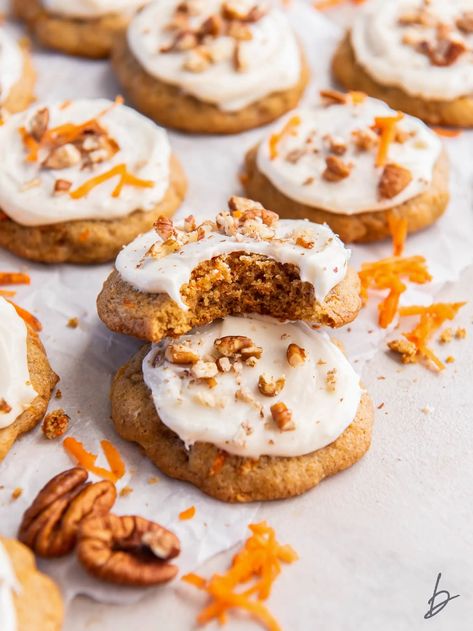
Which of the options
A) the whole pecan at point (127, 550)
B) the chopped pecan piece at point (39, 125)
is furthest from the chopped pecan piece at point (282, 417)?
the chopped pecan piece at point (39, 125)

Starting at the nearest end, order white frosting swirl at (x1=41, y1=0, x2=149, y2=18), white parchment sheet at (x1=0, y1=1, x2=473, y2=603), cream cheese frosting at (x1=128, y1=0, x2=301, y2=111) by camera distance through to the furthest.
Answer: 1. white parchment sheet at (x1=0, y1=1, x2=473, y2=603)
2. cream cheese frosting at (x1=128, y1=0, x2=301, y2=111)
3. white frosting swirl at (x1=41, y1=0, x2=149, y2=18)

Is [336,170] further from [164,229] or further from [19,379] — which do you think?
[19,379]

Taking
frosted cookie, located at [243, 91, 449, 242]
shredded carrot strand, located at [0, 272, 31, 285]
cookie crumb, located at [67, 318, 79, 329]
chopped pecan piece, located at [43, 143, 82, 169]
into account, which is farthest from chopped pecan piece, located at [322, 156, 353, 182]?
shredded carrot strand, located at [0, 272, 31, 285]

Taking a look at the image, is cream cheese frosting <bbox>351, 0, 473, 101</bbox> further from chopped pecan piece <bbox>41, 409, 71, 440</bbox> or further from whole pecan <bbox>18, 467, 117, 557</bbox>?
whole pecan <bbox>18, 467, 117, 557</bbox>

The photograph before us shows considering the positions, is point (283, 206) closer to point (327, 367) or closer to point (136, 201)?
point (136, 201)

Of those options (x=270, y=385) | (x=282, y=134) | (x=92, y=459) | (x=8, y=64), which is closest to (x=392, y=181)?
(x=282, y=134)

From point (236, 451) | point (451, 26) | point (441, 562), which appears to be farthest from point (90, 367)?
point (451, 26)
